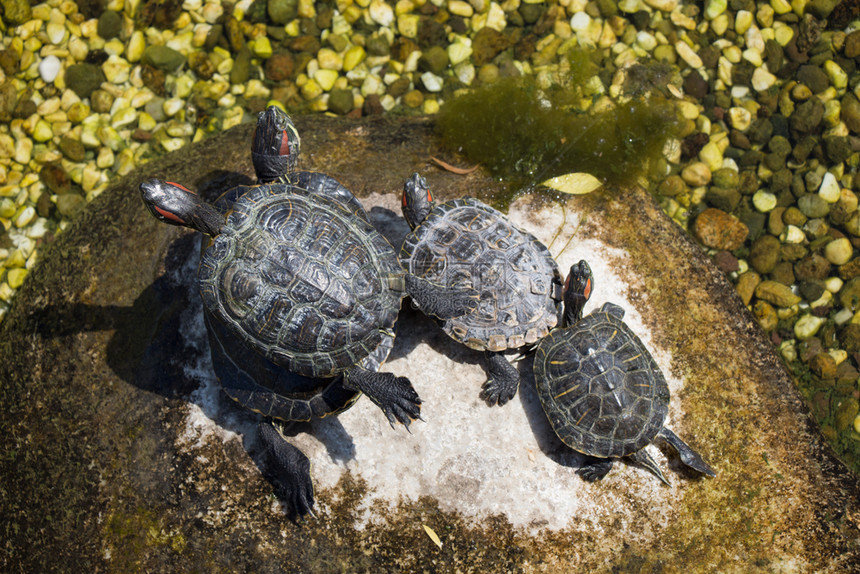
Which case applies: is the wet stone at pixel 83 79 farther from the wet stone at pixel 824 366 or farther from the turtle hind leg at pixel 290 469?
the wet stone at pixel 824 366

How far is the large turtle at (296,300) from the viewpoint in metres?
3.41

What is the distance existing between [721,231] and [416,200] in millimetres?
3571

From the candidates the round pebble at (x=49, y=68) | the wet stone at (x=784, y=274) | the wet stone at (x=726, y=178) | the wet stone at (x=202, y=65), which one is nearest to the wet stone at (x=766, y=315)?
the wet stone at (x=784, y=274)

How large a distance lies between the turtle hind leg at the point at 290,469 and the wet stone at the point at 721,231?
184 inches

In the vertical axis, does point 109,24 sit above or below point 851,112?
below

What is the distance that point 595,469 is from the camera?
4.04m

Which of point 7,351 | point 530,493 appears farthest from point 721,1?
point 7,351

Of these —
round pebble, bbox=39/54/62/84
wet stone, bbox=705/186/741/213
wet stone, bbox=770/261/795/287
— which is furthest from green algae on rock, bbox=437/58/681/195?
round pebble, bbox=39/54/62/84

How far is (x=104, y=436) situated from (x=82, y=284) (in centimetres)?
133

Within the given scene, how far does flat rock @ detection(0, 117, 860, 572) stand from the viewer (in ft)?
13.0

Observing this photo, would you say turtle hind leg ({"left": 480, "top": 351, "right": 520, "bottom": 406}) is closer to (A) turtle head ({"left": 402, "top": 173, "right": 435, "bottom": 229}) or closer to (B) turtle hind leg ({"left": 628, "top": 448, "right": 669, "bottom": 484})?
(B) turtle hind leg ({"left": 628, "top": 448, "right": 669, "bottom": 484})

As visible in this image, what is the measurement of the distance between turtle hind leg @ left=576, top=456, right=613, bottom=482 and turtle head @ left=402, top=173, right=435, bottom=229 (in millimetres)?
2235

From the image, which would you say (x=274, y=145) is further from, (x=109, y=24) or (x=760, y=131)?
(x=760, y=131)

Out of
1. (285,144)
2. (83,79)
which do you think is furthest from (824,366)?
(83,79)
